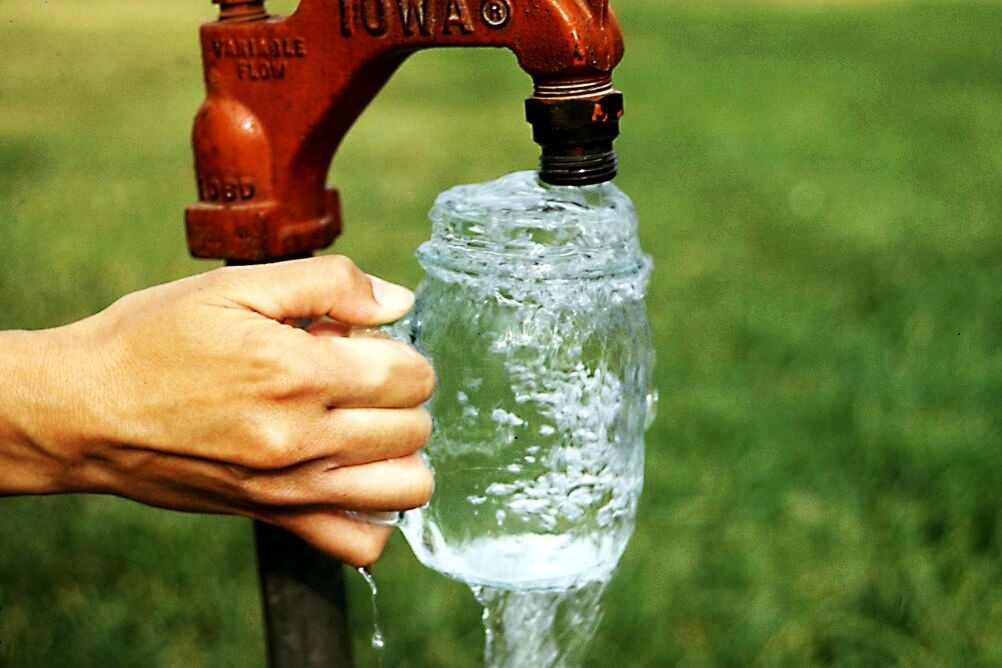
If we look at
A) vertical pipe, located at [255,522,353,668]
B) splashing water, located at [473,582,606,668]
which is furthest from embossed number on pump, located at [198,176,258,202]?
splashing water, located at [473,582,606,668]

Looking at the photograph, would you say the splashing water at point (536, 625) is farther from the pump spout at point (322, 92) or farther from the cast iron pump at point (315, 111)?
the pump spout at point (322, 92)

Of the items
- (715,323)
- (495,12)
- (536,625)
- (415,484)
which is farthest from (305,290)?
(715,323)

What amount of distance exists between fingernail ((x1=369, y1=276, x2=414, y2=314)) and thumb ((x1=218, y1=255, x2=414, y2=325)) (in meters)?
0.02

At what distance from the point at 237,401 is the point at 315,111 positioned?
36cm

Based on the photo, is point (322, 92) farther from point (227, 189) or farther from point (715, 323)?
point (715, 323)

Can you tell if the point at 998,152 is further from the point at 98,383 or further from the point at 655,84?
the point at 98,383

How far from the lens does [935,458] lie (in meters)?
2.94

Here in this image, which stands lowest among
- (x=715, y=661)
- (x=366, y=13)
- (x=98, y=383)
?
(x=715, y=661)

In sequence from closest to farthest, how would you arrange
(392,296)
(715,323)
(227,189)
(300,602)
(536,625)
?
(392,296) < (227,189) < (300,602) < (536,625) < (715,323)

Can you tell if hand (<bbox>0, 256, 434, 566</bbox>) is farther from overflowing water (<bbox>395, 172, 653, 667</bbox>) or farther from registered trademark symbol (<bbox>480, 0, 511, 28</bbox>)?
registered trademark symbol (<bbox>480, 0, 511, 28</bbox>)

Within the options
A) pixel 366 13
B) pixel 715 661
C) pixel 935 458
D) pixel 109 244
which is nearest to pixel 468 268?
pixel 366 13

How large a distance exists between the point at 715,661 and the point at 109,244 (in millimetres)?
3244

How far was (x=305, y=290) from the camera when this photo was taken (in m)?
1.27

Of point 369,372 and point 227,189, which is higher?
point 227,189
